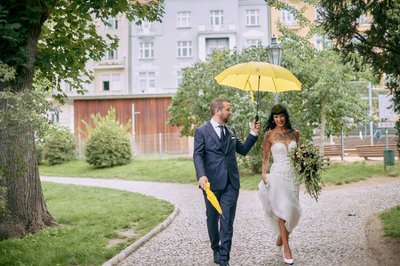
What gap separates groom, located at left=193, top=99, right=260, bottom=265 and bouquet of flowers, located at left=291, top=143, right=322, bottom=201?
0.87 metres

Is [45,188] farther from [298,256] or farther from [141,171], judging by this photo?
[298,256]

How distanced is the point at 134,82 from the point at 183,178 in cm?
2850

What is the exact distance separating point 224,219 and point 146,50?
45.7m

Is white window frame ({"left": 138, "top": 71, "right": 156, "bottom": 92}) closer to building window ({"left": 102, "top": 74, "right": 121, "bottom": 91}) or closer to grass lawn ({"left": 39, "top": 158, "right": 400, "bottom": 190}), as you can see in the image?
building window ({"left": 102, "top": 74, "right": 121, "bottom": 91})

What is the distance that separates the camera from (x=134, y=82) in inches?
2039

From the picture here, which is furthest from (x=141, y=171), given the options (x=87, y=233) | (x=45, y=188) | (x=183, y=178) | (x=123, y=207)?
(x=87, y=233)

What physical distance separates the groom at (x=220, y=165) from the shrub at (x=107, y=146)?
2479cm

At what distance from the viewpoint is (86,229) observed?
9.98 m

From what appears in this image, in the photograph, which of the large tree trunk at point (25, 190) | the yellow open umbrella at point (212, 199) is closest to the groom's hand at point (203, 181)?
the yellow open umbrella at point (212, 199)

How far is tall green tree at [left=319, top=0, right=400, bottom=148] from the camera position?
756 cm

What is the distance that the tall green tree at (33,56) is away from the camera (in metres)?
9.09

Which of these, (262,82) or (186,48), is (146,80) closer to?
(186,48)

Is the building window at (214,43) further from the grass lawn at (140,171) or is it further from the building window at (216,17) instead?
the grass lawn at (140,171)

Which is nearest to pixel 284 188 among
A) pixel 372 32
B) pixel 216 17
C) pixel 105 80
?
pixel 372 32
